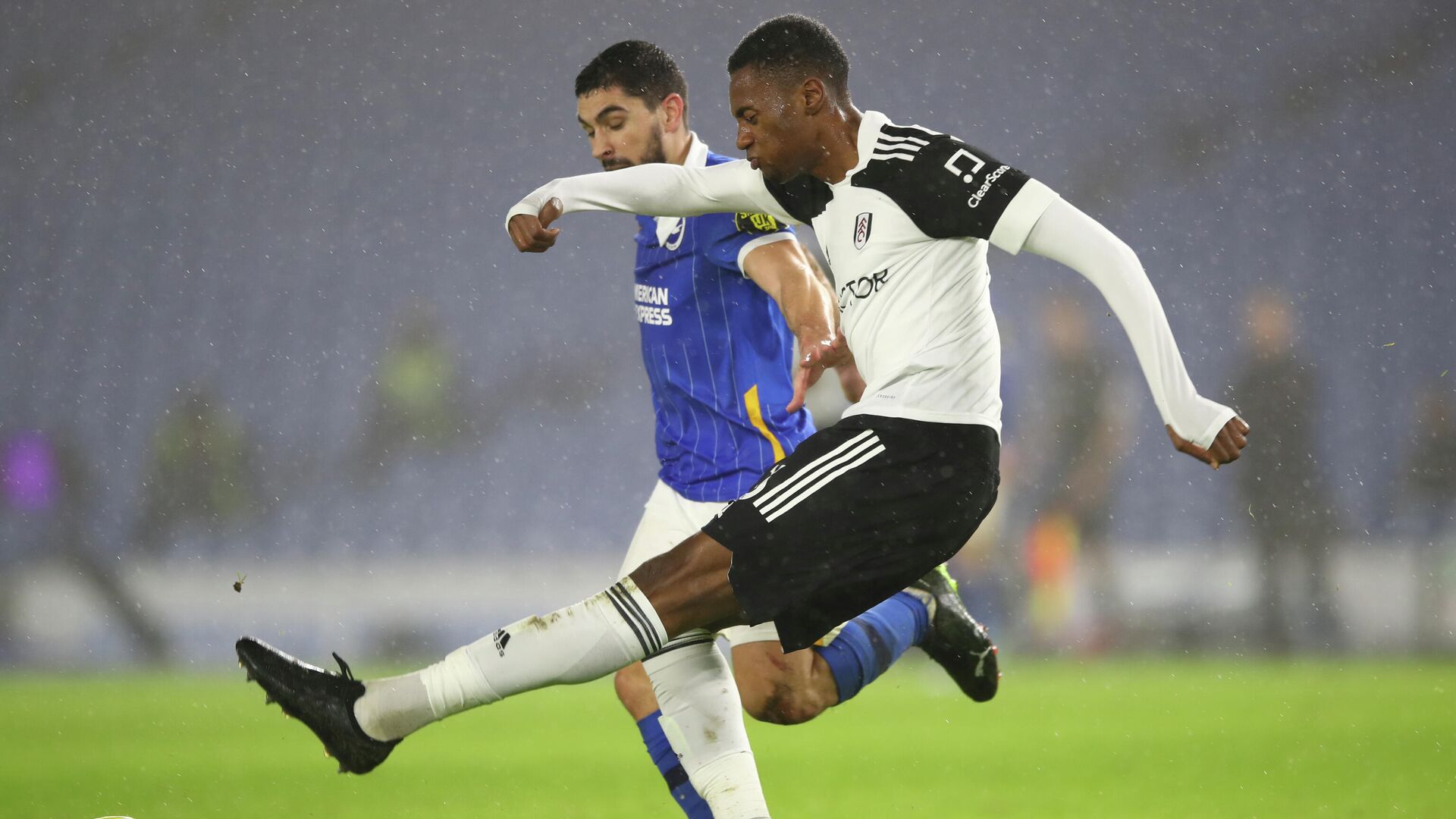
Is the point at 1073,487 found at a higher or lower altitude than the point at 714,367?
higher

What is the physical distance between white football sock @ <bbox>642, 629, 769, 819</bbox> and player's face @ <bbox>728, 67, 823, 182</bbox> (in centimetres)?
102

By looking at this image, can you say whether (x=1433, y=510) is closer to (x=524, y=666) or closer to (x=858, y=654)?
(x=858, y=654)

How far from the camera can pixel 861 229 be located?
8.57ft

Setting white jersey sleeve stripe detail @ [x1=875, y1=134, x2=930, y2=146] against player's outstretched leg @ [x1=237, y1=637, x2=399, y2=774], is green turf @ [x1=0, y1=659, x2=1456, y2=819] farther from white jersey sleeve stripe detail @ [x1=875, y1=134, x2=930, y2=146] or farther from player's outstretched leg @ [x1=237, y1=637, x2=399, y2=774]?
white jersey sleeve stripe detail @ [x1=875, y1=134, x2=930, y2=146]

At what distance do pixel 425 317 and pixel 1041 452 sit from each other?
181 inches

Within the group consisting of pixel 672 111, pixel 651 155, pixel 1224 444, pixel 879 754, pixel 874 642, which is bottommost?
pixel 879 754

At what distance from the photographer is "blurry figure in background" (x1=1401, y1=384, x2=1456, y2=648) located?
813 centimetres

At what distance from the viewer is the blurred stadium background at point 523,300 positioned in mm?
8938

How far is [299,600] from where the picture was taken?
29.2ft

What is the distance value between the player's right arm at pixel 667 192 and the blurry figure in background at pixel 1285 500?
6.43 metres

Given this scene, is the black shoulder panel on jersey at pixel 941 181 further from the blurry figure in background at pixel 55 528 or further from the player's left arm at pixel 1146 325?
the blurry figure in background at pixel 55 528

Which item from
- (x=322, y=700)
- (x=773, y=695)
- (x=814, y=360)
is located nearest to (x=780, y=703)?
(x=773, y=695)

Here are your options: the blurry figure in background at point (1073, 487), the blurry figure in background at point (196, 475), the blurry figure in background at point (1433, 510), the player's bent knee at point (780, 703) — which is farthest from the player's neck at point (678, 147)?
the blurry figure in background at point (196, 475)

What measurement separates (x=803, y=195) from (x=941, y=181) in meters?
0.34
